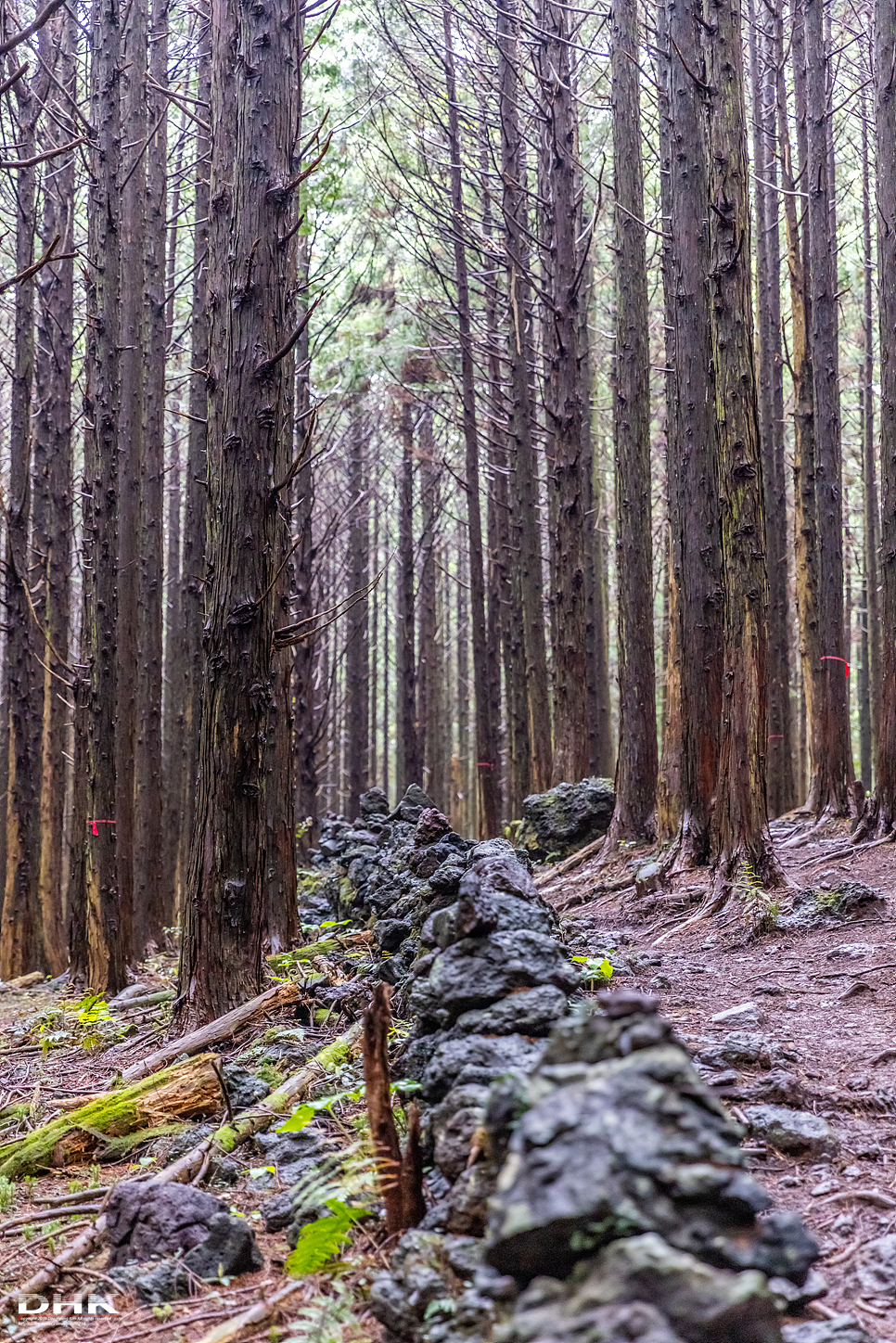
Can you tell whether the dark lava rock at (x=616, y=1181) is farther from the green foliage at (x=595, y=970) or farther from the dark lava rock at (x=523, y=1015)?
the green foliage at (x=595, y=970)

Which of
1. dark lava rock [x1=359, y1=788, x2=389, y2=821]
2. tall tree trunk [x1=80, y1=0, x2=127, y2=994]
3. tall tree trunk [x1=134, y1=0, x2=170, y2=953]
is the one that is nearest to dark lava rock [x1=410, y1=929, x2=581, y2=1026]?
tall tree trunk [x1=80, y1=0, x2=127, y2=994]

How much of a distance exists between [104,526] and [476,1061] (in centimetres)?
640

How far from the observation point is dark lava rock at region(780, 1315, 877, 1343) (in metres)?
1.89

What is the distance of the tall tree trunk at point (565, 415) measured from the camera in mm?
11328

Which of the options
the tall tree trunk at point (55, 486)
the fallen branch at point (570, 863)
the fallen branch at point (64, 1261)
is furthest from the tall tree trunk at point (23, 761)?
the fallen branch at point (64, 1261)

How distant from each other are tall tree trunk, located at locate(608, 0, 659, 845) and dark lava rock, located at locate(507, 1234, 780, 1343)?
8.83 meters

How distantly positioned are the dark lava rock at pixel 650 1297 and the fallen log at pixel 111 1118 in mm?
2844

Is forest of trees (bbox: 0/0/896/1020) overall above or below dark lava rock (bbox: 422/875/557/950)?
above

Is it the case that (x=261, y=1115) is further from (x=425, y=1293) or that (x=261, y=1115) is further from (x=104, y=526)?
(x=104, y=526)

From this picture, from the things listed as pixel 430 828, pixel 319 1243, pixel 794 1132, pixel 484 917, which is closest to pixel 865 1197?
pixel 794 1132

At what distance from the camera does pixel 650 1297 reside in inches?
56.1

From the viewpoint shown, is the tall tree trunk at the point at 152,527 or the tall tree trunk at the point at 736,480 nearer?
the tall tree trunk at the point at 736,480

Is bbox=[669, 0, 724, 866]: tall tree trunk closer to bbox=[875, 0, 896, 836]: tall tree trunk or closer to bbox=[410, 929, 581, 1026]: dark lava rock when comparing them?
bbox=[875, 0, 896, 836]: tall tree trunk

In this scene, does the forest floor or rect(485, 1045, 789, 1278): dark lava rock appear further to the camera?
the forest floor
